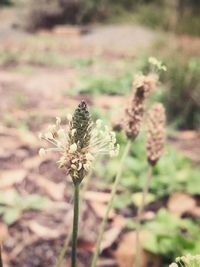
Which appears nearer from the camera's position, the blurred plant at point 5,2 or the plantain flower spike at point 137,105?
the plantain flower spike at point 137,105

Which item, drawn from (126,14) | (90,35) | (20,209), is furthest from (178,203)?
(126,14)

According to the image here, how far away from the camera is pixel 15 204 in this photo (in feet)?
9.13

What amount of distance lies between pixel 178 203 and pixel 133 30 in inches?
340

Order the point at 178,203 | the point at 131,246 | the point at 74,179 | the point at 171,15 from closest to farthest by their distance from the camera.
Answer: the point at 74,179
the point at 131,246
the point at 178,203
the point at 171,15

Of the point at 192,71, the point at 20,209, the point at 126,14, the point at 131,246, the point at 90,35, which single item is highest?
the point at 126,14

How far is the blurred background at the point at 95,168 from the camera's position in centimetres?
258

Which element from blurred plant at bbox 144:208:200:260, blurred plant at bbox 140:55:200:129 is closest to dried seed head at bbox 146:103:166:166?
blurred plant at bbox 144:208:200:260

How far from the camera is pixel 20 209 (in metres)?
2.76

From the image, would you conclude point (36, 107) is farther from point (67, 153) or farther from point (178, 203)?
point (67, 153)

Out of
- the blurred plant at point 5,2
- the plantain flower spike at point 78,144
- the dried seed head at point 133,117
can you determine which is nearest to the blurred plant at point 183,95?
the dried seed head at point 133,117

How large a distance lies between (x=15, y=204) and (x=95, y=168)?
25.5 inches

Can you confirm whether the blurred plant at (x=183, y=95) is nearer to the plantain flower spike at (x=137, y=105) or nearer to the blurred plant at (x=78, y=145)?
the plantain flower spike at (x=137, y=105)

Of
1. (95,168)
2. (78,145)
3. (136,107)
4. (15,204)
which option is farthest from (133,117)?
(95,168)

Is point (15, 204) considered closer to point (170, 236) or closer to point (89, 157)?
point (170, 236)
